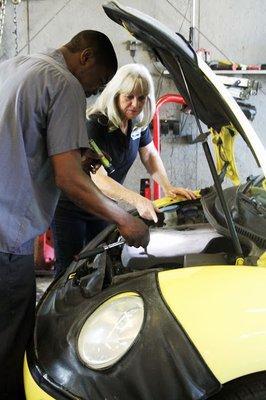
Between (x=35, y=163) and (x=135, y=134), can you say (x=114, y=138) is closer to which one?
(x=135, y=134)

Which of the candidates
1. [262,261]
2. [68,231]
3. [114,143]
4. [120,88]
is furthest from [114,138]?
[262,261]

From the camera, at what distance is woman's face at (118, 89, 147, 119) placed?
244cm

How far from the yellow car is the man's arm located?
0.19 meters

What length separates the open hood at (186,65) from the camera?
1.33 metres

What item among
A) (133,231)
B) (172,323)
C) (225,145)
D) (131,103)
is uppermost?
(131,103)

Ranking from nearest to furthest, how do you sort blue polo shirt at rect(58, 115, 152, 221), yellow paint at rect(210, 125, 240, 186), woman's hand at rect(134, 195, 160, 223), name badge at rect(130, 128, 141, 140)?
yellow paint at rect(210, 125, 240, 186), woman's hand at rect(134, 195, 160, 223), blue polo shirt at rect(58, 115, 152, 221), name badge at rect(130, 128, 141, 140)

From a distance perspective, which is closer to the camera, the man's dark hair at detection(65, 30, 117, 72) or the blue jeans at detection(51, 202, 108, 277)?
the man's dark hair at detection(65, 30, 117, 72)

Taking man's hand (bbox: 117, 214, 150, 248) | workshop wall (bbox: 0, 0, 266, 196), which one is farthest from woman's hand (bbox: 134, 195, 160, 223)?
workshop wall (bbox: 0, 0, 266, 196)

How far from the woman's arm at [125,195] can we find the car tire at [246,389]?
947 millimetres

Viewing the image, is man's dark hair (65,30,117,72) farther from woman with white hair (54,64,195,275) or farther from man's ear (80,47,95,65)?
woman with white hair (54,64,195,275)

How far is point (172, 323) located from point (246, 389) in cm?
25

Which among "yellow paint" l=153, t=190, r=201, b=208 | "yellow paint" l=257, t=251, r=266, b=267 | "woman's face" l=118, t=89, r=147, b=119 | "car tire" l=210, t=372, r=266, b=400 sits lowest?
"car tire" l=210, t=372, r=266, b=400

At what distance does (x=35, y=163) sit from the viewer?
1665 mm

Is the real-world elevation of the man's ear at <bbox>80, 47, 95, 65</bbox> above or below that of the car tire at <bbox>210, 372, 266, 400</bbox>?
above
